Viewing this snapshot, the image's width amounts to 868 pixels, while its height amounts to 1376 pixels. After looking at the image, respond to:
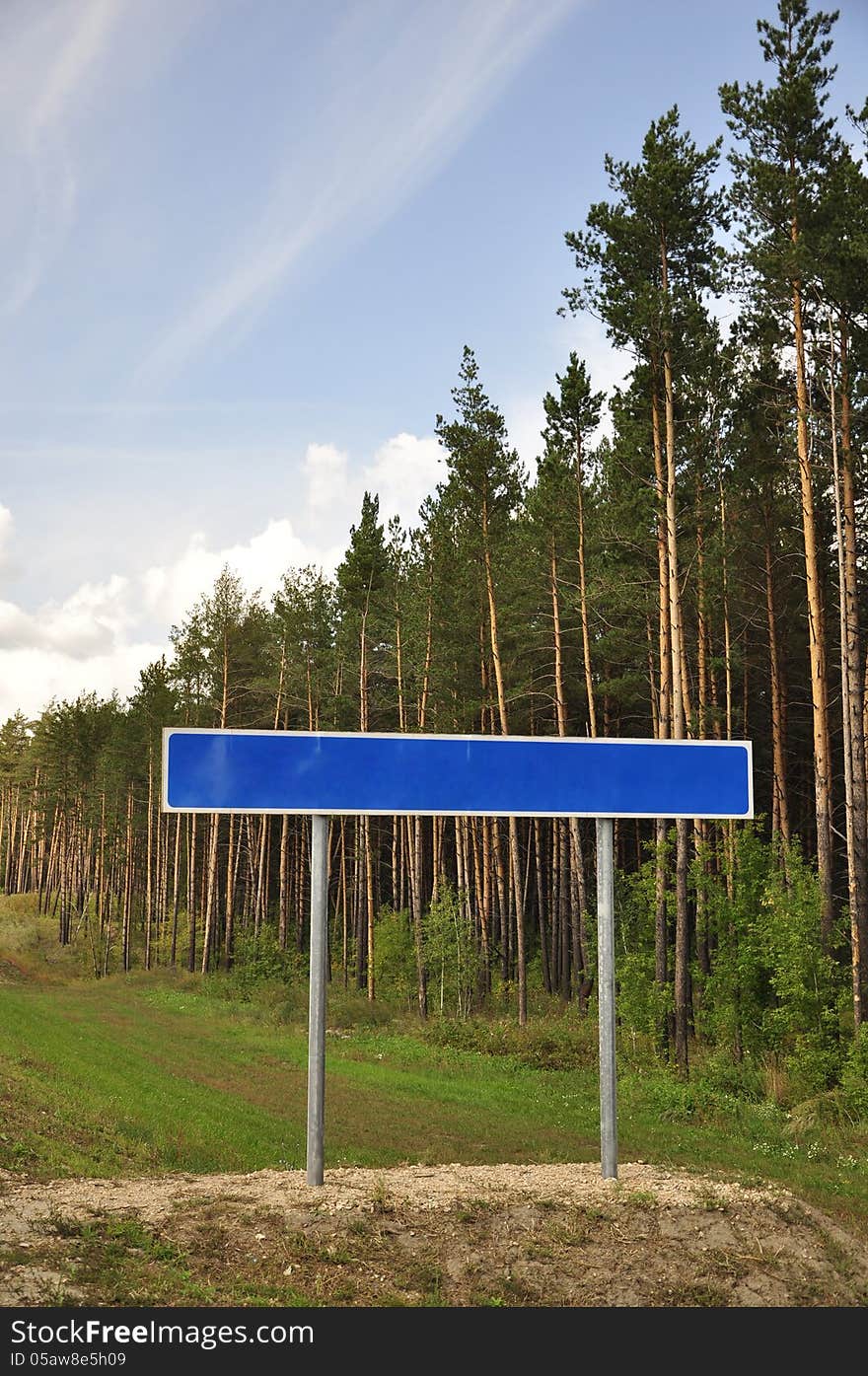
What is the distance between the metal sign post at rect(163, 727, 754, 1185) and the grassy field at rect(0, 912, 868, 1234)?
3.61m

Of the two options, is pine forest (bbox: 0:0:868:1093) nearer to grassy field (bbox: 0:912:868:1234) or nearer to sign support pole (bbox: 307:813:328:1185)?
grassy field (bbox: 0:912:868:1234)

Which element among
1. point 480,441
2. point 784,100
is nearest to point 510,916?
point 480,441

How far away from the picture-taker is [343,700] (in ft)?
116

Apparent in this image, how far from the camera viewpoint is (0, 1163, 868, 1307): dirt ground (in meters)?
6.99

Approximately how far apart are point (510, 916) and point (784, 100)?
33.9 meters

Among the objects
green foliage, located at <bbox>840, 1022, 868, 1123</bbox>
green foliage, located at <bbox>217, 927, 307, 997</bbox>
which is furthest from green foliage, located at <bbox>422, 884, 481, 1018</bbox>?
green foliage, located at <bbox>840, 1022, 868, 1123</bbox>

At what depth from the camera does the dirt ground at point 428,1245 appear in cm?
699

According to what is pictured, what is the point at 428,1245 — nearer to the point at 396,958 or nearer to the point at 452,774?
the point at 452,774

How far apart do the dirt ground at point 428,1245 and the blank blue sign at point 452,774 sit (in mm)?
3288

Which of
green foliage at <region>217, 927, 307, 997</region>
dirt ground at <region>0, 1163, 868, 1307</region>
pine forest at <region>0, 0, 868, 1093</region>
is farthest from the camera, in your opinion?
green foliage at <region>217, 927, 307, 997</region>

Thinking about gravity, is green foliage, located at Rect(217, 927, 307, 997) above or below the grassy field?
below

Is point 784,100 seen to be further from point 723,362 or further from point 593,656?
point 593,656

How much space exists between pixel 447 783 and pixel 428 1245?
3765 mm

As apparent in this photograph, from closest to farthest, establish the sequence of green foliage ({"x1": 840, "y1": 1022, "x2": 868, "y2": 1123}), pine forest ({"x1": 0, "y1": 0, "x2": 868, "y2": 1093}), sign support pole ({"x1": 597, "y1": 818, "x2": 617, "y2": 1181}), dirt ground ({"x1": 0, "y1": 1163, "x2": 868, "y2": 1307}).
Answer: dirt ground ({"x1": 0, "y1": 1163, "x2": 868, "y2": 1307}) < sign support pole ({"x1": 597, "y1": 818, "x2": 617, "y2": 1181}) < green foliage ({"x1": 840, "y1": 1022, "x2": 868, "y2": 1123}) < pine forest ({"x1": 0, "y1": 0, "x2": 868, "y2": 1093})
